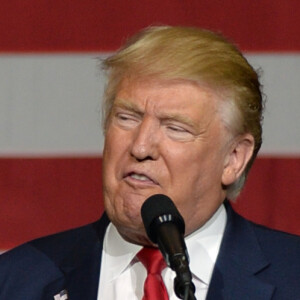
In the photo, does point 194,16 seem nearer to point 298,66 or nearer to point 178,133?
point 298,66

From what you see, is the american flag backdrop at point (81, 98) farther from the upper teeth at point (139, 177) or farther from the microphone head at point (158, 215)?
the microphone head at point (158, 215)

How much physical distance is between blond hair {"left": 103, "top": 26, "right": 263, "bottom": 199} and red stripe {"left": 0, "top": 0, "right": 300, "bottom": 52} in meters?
0.44

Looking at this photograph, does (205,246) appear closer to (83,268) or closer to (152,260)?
(152,260)

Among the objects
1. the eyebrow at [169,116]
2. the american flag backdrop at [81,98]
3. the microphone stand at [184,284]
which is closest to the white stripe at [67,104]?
the american flag backdrop at [81,98]

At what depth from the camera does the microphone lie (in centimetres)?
162

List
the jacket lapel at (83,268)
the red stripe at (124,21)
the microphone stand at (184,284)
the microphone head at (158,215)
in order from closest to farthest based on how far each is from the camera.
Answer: the microphone stand at (184,284), the microphone head at (158,215), the jacket lapel at (83,268), the red stripe at (124,21)

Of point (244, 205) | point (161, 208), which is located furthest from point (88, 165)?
point (161, 208)

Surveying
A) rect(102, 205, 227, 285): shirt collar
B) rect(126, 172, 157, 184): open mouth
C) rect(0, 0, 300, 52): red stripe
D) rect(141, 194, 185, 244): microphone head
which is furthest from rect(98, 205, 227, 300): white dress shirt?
rect(0, 0, 300, 52): red stripe

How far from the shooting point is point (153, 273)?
6.74 feet

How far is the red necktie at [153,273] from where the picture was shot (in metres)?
2.03

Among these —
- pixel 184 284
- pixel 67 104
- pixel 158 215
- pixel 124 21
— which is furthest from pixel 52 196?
pixel 184 284

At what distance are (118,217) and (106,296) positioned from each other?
164 millimetres

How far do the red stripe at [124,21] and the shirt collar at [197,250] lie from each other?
556 mm

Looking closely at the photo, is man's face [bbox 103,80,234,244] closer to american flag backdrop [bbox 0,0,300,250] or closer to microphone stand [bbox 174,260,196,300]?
microphone stand [bbox 174,260,196,300]
